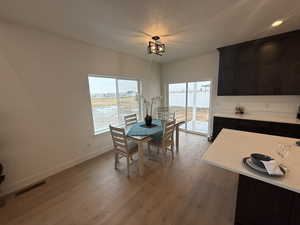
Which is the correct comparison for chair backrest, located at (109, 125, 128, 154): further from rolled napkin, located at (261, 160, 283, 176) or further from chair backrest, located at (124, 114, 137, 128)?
rolled napkin, located at (261, 160, 283, 176)

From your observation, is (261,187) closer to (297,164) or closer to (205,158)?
(297,164)

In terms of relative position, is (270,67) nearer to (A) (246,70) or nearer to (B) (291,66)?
(B) (291,66)

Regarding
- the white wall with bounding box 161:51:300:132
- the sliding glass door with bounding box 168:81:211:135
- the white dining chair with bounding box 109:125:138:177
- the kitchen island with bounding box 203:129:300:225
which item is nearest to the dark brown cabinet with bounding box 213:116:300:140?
the white wall with bounding box 161:51:300:132

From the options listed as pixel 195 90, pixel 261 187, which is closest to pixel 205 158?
pixel 261 187

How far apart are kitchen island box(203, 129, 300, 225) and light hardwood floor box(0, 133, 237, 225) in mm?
411

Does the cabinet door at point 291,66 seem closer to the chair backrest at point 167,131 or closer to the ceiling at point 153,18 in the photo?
the ceiling at point 153,18

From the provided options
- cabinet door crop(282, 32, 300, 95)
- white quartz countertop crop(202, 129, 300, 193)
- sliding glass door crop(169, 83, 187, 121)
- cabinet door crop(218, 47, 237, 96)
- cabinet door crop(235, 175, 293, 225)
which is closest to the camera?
white quartz countertop crop(202, 129, 300, 193)

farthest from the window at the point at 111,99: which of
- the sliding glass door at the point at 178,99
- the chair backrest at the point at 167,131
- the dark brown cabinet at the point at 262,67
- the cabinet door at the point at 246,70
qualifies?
the cabinet door at the point at 246,70

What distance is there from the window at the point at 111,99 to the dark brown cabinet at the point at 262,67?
2566 mm

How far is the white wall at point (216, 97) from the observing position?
285cm

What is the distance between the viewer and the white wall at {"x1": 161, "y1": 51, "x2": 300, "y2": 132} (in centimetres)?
285

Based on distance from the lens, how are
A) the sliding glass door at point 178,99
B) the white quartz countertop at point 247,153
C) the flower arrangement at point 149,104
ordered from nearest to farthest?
the white quartz countertop at point 247,153, the flower arrangement at point 149,104, the sliding glass door at point 178,99

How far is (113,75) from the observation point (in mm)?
3273

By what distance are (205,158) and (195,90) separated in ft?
→ 11.1
